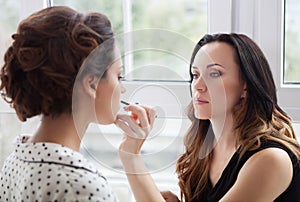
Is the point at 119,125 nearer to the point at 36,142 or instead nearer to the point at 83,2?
the point at 36,142

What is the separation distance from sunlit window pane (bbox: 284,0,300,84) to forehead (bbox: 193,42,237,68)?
0.41m

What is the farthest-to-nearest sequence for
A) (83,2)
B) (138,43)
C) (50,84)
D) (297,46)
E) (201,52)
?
(83,2), (297,46), (201,52), (138,43), (50,84)

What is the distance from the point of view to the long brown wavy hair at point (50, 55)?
1.08 m

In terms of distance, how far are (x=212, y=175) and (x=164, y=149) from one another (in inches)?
12.5

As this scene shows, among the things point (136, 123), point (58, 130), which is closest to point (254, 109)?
point (136, 123)

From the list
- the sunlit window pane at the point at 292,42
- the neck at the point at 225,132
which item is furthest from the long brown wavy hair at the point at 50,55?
the sunlit window pane at the point at 292,42

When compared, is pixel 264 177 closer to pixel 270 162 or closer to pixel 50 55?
pixel 270 162

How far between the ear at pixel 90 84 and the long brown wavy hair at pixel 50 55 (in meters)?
0.02

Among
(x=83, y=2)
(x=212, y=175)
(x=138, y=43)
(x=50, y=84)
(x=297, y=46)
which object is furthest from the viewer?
(x=83, y=2)

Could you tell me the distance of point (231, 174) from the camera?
1.46 metres

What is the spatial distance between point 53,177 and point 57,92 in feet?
0.56

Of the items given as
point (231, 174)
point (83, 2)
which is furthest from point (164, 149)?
point (83, 2)

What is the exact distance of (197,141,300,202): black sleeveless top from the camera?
55.6 inches

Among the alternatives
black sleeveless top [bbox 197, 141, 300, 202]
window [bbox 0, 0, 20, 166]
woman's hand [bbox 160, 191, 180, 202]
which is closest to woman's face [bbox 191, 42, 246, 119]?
black sleeveless top [bbox 197, 141, 300, 202]
